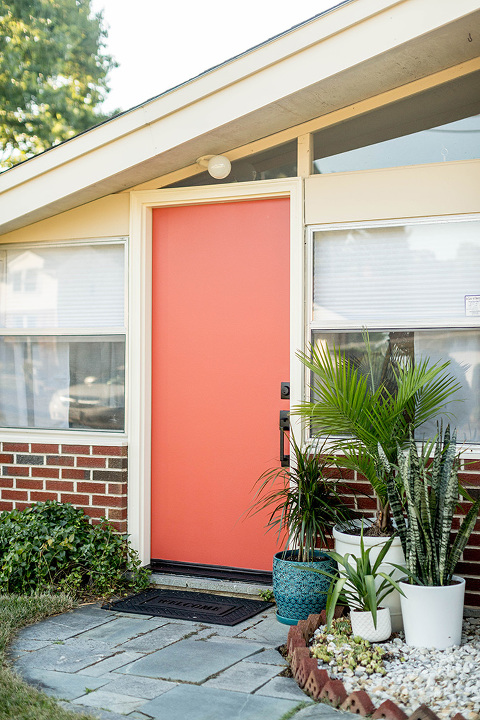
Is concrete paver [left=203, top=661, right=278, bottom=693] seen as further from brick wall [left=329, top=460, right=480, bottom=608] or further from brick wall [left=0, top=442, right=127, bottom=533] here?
brick wall [left=0, top=442, right=127, bottom=533]

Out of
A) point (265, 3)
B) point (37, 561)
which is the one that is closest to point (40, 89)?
point (265, 3)

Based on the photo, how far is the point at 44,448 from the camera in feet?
17.1

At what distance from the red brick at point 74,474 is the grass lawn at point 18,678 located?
829mm

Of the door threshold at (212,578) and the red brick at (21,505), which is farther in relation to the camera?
the red brick at (21,505)

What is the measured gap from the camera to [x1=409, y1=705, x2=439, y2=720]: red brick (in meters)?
2.76

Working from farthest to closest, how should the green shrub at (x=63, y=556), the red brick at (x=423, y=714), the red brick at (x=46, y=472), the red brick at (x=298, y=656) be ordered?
the red brick at (x=46, y=472) < the green shrub at (x=63, y=556) < the red brick at (x=298, y=656) < the red brick at (x=423, y=714)

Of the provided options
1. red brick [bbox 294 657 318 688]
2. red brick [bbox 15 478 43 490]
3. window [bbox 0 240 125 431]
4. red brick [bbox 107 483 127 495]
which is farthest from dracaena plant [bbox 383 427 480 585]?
red brick [bbox 15 478 43 490]

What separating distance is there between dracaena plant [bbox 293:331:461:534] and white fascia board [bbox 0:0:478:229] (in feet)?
4.88

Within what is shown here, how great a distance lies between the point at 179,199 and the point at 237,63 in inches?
41.4

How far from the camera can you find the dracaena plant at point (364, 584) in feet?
11.4

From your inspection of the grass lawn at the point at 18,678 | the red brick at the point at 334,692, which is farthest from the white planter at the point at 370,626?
the grass lawn at the point at 18,678

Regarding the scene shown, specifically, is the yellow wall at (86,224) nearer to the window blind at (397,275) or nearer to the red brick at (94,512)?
the window blind at (397,275)

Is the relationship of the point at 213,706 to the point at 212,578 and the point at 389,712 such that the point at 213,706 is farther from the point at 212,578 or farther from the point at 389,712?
the point at 212,578

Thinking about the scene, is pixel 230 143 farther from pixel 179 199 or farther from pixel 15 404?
pixel 15 404
